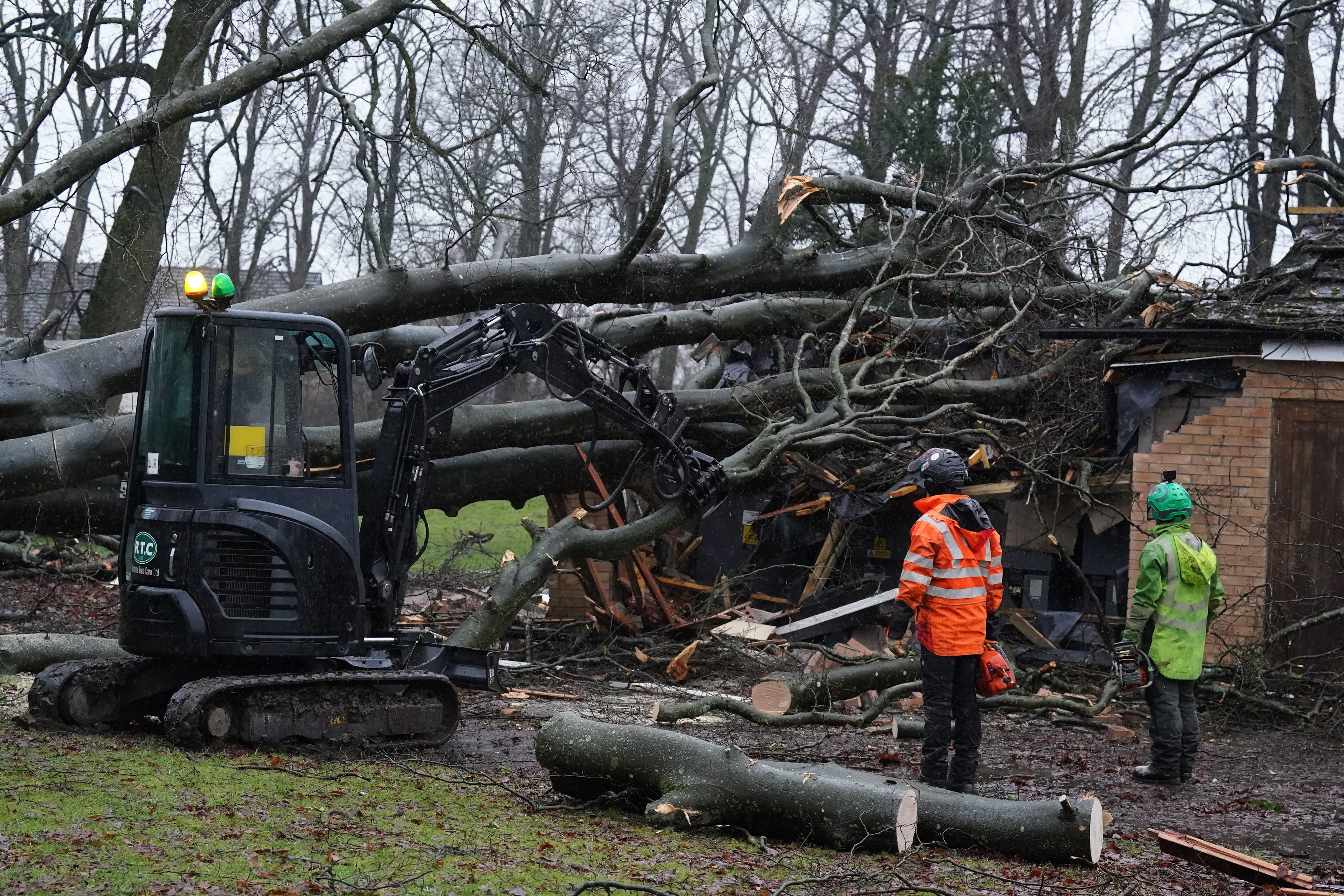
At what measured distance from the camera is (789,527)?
13211mm

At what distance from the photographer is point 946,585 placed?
6539 mm

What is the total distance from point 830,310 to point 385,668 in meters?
6.69

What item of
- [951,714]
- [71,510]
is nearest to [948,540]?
[951,714]

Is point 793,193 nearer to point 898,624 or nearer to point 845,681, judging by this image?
point 898,624

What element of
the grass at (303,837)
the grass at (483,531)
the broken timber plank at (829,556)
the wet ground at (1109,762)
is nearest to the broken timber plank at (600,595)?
the wet ground at (1109,762)

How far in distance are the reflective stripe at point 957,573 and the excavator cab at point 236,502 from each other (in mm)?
3359

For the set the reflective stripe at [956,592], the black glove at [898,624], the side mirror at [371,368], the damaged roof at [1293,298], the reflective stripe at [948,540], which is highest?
the damaged roof at [1293,298]

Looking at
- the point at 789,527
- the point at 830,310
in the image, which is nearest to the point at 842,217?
the point at 830,310

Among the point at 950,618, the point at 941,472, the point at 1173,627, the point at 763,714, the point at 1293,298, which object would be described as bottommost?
the point at 763,714

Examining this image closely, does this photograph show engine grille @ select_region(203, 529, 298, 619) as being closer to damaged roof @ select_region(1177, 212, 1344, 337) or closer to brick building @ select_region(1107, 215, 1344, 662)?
brick building @ select_region(1107, 215, 1344, 662)

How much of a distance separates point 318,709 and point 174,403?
1.92 m

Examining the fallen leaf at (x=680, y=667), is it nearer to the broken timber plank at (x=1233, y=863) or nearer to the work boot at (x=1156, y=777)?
the work boot at (x=1156, y=777)

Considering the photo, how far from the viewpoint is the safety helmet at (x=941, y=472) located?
22.0ft

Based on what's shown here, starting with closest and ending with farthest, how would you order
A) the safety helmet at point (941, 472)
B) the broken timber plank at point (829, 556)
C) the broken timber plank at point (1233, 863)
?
the broken timber plank at point (1233, 863) → the safety helmet at point (941, 472) → the broken timber plank at point (829, 556)
